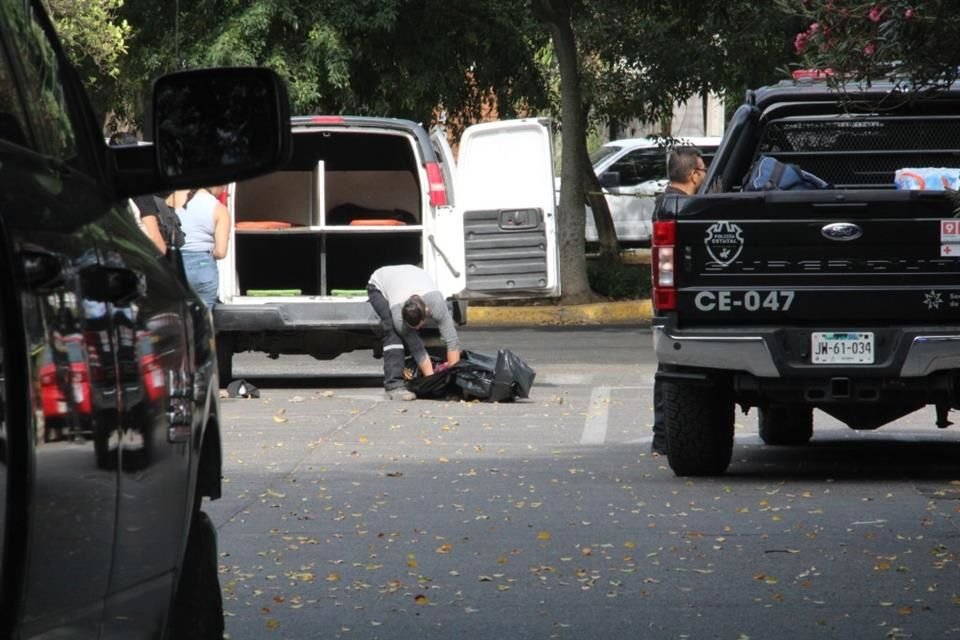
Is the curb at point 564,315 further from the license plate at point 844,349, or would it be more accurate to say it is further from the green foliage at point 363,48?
the license plate at point 844,349

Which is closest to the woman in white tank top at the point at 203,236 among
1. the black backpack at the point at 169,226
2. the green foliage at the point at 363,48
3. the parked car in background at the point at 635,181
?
the black backpack at the point at 169,226

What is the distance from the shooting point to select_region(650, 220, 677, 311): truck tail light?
988 cm

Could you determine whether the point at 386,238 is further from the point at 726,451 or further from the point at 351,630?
the point at 351,630

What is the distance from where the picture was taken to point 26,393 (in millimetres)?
2824

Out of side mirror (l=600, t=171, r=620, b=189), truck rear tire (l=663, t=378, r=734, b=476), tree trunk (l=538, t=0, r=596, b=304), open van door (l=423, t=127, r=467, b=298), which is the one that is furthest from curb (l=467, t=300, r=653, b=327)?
truck rear tire (l=663, t=378, r=734, b=476)

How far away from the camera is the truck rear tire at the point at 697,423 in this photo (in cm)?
1012

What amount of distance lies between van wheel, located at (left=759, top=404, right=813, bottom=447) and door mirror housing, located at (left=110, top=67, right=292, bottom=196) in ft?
26.3

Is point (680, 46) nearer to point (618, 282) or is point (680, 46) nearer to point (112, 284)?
point (618, 282)

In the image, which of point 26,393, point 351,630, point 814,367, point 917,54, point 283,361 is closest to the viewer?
point 26,393

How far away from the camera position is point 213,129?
3.77 m

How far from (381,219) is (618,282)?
796 cm

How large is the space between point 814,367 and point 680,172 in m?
1.91

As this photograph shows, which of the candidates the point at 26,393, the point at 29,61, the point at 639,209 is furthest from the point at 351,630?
the point at 639,209

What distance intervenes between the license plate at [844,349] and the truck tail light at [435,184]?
6.16m
